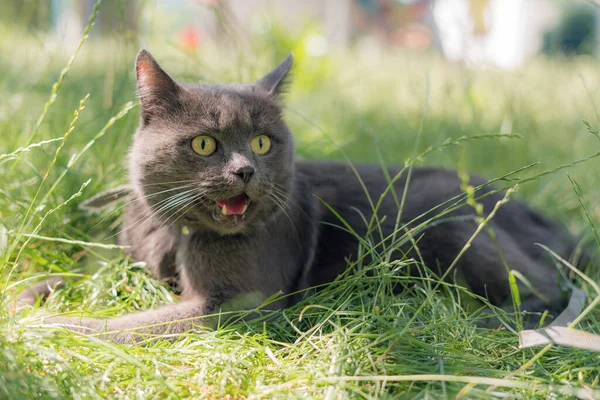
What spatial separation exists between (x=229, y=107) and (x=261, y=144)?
0.17 meters

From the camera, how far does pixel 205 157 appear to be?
1696 mm

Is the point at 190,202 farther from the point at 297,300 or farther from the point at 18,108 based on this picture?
the point at 18,108

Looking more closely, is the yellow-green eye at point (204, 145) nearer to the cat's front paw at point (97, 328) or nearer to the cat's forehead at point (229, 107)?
the cat's forehead at point (229, 107)

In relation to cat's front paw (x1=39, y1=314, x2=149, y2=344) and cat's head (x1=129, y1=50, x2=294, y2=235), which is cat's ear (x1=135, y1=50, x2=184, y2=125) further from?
cat's front paw (x1=39, y1=314, x2=149, y2=344)

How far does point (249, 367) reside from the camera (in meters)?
1.39

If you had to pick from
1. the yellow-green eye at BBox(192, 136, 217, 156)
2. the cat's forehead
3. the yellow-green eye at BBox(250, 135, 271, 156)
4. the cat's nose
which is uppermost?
the cat's forehead

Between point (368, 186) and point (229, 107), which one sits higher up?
point (229, 107)

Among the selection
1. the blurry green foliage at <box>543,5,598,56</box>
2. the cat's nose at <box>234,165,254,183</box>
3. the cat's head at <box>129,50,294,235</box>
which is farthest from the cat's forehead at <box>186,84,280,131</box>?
the blurry green foliage at <box>543,5,598,56</box>

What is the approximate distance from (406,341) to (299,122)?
111 inches

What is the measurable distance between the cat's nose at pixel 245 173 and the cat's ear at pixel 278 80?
44 cm

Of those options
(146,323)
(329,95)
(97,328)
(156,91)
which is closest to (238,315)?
(146,323)

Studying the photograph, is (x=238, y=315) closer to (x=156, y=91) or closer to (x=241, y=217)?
(x=241, y=217)

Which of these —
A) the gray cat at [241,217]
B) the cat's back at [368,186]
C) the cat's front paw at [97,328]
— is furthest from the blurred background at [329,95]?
the cat's front paw at [97,328]

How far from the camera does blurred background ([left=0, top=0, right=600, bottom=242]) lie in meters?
2.43
